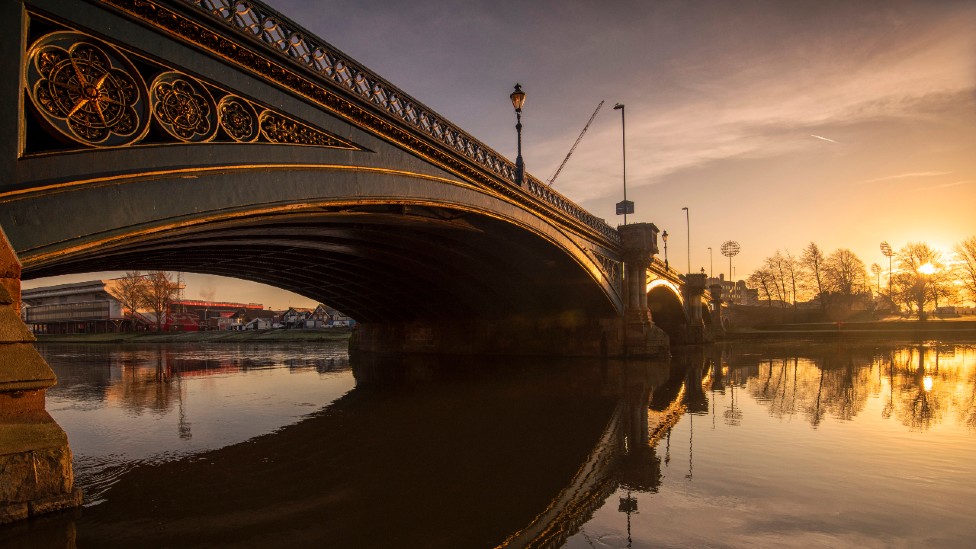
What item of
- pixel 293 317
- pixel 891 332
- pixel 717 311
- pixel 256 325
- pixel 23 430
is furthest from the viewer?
pixel 293 317

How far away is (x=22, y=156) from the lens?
5605mm

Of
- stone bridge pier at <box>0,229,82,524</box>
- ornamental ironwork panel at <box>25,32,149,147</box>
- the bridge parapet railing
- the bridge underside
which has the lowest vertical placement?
stone bridge pier at <box>0,229,82,524</box>

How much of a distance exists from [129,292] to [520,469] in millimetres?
96602

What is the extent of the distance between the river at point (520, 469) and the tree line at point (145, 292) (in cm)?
7710

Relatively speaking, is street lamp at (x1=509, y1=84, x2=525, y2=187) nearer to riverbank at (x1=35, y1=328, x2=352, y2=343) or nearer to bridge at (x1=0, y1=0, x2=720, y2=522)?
bridge at (x1=0, y1=0, x2=720, y2=522)

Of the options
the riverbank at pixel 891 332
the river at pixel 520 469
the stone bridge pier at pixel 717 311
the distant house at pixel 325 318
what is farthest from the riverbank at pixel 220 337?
the riverbank at pixel 891 332

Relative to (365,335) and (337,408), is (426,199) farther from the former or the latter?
(365,335)

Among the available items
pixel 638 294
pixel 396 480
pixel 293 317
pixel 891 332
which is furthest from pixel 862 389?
pixel 293 317

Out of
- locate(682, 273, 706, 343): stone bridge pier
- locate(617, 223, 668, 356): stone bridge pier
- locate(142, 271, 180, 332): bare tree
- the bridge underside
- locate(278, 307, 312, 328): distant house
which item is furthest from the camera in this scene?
locate(278, 307, 312, 328): distant house

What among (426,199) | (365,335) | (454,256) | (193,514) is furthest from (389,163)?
(365,335)

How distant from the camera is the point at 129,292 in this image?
83688 mm

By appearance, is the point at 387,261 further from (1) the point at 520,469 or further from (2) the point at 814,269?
(2) the point at 814,269

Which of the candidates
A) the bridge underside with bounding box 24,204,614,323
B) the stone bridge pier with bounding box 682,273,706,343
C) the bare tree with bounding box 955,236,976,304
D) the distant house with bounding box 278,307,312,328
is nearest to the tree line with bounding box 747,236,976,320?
the bare tree with bounding box 955,236,976,304

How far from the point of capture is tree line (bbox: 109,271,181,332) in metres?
81.1
